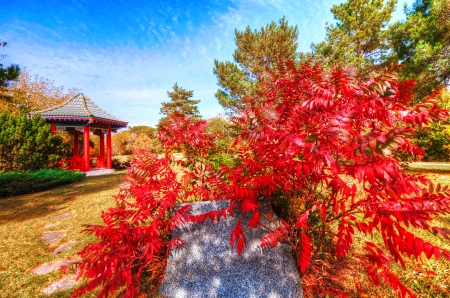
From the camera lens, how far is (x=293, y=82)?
6.66 ft

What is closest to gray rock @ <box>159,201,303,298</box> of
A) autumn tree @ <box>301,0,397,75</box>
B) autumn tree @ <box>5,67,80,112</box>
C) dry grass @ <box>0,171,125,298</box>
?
dry grass @ <box>0,171,125,298</box>

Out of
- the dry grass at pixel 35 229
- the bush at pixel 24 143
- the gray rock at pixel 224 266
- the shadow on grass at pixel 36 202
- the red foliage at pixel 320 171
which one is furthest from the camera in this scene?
the bush at pixel 24 143

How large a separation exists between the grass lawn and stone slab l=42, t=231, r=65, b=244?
3.5 inches

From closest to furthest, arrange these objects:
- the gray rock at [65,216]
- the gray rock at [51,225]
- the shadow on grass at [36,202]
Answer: the gray rock at [51,225], the gray rock at [65,216], the shadow on grass at [36,202]

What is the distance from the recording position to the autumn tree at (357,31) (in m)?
11.8

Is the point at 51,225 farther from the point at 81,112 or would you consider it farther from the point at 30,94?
the point at 30,94

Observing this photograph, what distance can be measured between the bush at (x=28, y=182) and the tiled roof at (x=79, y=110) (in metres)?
4.09

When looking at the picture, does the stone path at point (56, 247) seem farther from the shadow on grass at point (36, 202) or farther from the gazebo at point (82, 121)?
the gazebo at point (82, 121)

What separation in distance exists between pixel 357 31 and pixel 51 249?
54.8 ft

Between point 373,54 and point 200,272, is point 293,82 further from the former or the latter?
point 373,54

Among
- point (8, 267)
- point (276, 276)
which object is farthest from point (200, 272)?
point (8, 267)

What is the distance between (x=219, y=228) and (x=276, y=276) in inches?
30.7

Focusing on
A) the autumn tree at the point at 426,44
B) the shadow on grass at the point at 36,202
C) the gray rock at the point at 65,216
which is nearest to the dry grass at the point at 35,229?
the shadow on grass at the point at 36,202

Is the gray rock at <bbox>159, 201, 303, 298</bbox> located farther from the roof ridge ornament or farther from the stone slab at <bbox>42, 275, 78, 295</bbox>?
the roof ridge ornament
